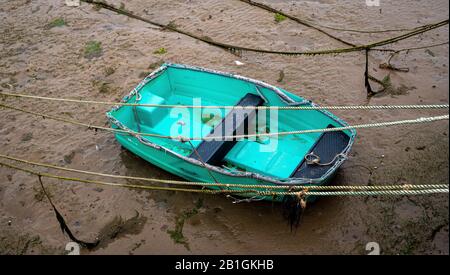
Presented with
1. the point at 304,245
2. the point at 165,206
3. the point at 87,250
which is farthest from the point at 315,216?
the point at 87,250

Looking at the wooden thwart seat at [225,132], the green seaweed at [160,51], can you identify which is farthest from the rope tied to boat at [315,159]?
the green seaweed at [160,51]

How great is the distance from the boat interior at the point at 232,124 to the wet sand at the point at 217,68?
751 mm

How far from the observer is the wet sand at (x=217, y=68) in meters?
6.11

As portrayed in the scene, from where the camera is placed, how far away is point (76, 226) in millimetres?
6449

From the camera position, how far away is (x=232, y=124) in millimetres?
6562

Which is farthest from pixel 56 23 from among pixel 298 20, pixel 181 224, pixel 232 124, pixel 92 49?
pixel 181 224

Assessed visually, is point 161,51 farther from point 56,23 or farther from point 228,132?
point 228,132

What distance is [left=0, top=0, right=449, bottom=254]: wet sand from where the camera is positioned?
6109 mm

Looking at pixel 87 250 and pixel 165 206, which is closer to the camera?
pixel 87 250

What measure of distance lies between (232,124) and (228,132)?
0.61 feet

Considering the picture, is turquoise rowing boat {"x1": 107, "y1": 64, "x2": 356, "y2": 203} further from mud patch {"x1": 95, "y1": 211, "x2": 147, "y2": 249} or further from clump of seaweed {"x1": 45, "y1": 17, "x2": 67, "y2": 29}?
clump of seaweed {"x1": 45, "y1": 17, "x2": 67, "y2": 29}

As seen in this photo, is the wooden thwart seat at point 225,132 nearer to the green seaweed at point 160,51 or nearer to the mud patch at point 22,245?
the mud patch at point 22,245
